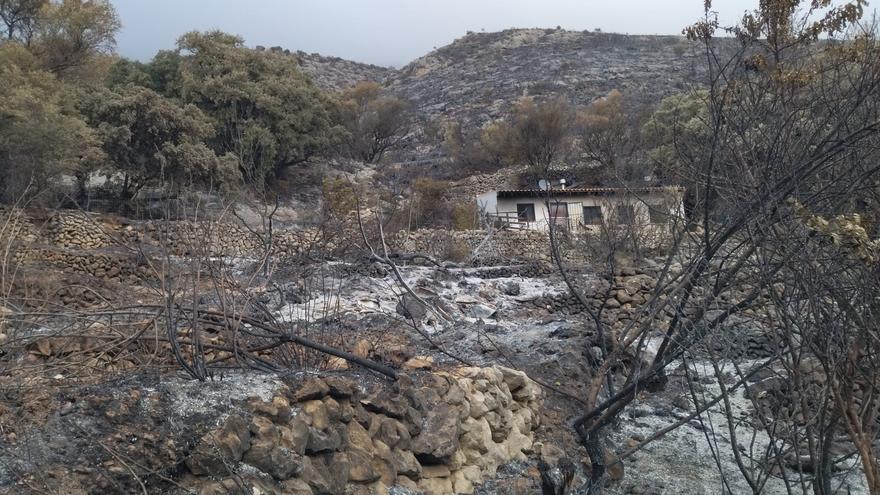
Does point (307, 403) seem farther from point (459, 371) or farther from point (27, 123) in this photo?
point (27, 123)

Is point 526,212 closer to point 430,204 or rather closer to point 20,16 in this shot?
point 430,204

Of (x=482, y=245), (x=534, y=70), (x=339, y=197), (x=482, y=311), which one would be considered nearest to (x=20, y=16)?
(x=339, y=197)

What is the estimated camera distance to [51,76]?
1667 cm

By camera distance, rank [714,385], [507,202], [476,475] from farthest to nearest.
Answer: [507,202] → [714,385] → [476,475]

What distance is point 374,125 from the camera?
32250mm

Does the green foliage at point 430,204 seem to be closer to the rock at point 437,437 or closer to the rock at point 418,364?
the rock at point 418,364

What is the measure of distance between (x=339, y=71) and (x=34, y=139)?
44.1 meters

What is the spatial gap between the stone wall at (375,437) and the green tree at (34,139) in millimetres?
10846

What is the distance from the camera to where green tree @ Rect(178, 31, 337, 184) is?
22062 millimetres

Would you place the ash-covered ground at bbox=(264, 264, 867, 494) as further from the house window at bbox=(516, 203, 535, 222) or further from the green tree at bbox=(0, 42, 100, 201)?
the house window at bbox=(516, 203, 535, 222)

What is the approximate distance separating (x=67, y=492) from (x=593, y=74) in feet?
147

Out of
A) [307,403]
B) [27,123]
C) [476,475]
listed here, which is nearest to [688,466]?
[476,475]

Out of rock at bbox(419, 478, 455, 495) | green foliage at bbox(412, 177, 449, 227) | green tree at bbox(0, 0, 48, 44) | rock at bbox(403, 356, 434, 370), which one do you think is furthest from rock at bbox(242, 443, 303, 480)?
green tree at bbox(0, 0, 48, 44)

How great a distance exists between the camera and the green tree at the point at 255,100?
2206cm
